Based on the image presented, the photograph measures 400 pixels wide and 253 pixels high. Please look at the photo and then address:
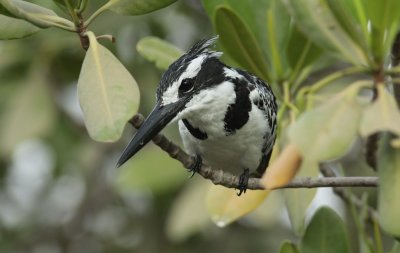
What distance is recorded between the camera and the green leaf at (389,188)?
1.84 meters

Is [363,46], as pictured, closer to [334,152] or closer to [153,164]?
[334,152]

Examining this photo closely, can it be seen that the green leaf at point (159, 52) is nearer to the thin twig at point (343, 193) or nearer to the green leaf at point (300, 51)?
the green leaf at point (300, 51)

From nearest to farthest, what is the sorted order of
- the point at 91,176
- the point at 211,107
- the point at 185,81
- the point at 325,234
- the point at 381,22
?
the point at 381,22, the point at 325,234, the point at 185,81, the point at 211,107, the point at 91,176

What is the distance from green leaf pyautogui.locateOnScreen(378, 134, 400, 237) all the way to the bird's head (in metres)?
0.72

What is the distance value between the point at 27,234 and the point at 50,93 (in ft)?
3.04

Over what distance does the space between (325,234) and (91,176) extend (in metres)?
2.55

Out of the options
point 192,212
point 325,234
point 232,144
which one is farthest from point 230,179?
point 192,212

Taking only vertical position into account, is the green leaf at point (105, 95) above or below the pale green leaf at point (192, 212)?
above

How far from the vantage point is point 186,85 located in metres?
2.84

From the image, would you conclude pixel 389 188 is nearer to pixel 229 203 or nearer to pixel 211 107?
pixel 229 203

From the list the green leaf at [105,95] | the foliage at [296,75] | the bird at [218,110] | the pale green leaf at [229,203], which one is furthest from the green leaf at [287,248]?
the green leaf at [105,95]

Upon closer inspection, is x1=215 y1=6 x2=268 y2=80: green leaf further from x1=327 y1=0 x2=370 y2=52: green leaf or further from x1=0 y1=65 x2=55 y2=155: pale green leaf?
x1=0 y1=65 x2=55 y2=155: pale green leaf

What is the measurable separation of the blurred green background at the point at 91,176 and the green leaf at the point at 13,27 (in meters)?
1.87

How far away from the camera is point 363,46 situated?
209cm
